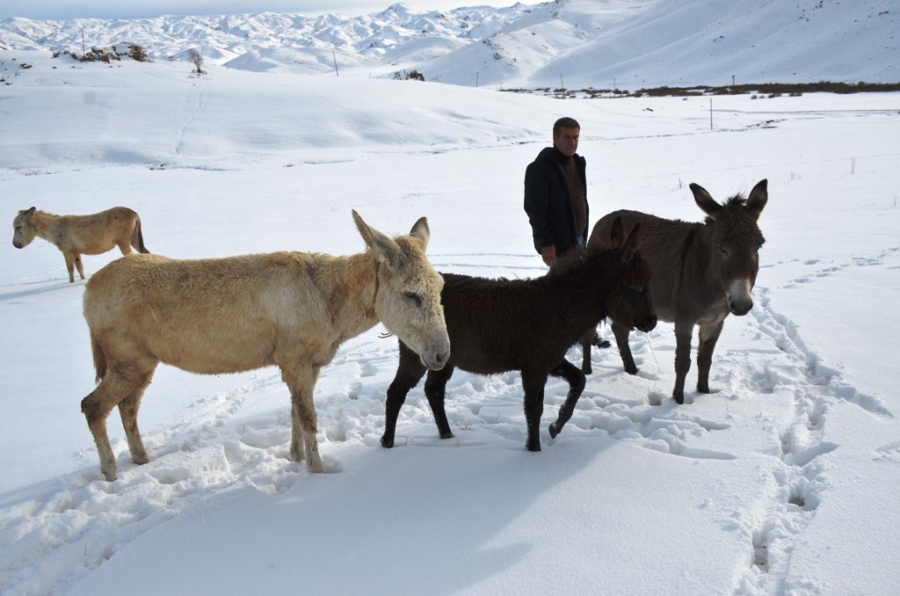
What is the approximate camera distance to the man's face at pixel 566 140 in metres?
6.67

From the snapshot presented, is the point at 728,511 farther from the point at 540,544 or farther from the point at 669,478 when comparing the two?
the point at 540,544

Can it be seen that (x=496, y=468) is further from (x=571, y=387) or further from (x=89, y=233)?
(x=89, y=233)

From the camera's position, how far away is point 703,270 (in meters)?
5.70

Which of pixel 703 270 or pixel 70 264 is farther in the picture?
pixel 70 264

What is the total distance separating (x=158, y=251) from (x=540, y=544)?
12.2m

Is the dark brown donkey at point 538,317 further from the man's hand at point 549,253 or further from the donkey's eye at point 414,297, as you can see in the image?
the man's hand at point 549,253

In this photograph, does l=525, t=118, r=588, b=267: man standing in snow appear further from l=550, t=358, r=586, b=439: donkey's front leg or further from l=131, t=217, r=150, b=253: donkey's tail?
l=131, t=217, r=150, b=253: donkey's tail

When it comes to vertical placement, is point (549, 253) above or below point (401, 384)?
above

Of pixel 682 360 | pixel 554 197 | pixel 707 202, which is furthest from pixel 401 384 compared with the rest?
pixel 707 202

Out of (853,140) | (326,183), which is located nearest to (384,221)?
(326,183)

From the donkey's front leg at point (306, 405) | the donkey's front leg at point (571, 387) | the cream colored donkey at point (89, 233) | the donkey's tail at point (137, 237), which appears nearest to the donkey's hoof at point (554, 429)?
the donkey's front leg at point (571, 387)

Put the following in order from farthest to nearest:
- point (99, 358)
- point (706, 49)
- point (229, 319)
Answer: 1. point (706, 49)
2. point (99, 358)
3. point (229, 319)

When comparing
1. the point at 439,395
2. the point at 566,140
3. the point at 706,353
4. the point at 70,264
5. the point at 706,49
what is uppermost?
the point at 706,49

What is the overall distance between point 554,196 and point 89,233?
957 cm
